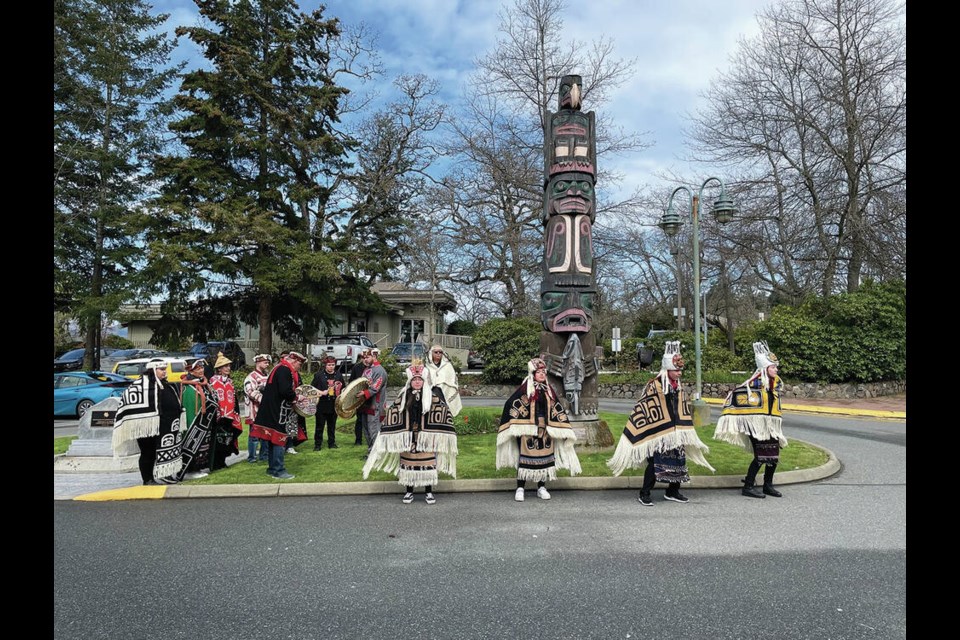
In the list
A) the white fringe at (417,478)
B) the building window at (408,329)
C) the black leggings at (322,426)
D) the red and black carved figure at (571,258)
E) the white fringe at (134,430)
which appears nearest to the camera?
the white fringe at (417,478)

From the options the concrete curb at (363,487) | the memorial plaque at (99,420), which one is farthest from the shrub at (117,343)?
the concrete curb at (363,487)

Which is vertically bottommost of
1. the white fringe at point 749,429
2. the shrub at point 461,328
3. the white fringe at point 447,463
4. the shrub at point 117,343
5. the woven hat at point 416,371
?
the white fringe at point 447,463

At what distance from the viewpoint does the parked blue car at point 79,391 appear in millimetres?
16281

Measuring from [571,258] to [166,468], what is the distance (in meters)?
7.48

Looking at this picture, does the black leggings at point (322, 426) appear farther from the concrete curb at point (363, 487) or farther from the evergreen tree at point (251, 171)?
the evergreen tree at point (251, 171)

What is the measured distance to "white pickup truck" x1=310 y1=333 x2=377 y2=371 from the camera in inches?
965

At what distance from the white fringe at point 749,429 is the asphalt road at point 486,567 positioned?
0.82m

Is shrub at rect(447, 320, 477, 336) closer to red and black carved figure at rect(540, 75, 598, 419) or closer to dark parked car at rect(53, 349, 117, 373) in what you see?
dark parked car at rect(53, 349, 117, 373)

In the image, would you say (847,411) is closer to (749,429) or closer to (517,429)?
(749,429)

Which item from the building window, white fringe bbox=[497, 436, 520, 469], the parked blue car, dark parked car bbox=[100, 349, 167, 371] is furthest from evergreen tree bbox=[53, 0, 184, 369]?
A: white fringe bbox=[497, 436, 520, 469]

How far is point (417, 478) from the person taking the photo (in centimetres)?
675

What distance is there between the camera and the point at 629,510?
6.40m
